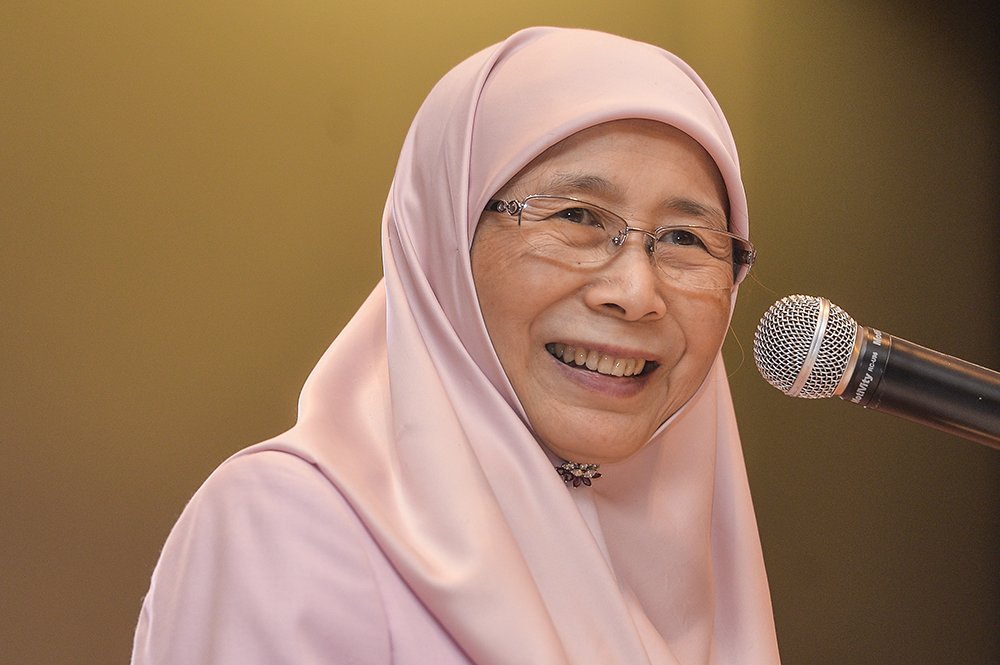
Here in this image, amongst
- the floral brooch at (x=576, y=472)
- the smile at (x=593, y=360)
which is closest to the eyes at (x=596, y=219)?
the smile at (x=593, y=360)

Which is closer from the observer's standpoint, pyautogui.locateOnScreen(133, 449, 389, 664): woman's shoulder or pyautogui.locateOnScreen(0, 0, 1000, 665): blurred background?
pyautogui.locateOnScreen(133, 449, 389, 664): woman's shoulder

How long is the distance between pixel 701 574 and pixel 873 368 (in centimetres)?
48

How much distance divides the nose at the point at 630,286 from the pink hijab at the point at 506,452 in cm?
14

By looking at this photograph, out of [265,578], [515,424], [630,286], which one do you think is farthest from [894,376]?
[265,578]

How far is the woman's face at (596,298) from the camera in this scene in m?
0.99

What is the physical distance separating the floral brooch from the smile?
131mm

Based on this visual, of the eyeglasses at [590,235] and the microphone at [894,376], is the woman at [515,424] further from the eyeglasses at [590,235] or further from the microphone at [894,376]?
the microphone at [894,376]

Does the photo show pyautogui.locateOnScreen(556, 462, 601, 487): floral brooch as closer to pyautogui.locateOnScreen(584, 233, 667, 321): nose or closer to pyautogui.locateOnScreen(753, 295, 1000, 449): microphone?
pyautogui.locateOnScreen(584, 233, 667, 321): nose

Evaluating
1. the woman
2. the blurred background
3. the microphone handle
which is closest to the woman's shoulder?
the woman

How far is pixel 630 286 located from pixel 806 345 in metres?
0.21

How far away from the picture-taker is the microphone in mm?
A: 752

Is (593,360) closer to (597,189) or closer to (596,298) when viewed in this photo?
(596,298)

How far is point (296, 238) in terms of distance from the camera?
198cm

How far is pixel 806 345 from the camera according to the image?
2.75 feet
